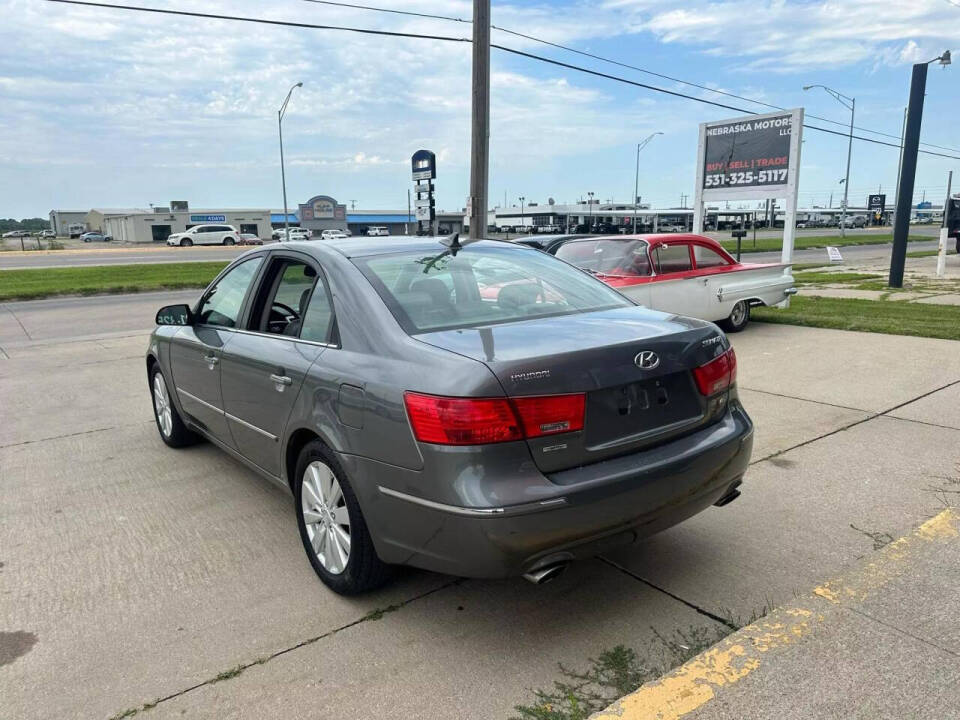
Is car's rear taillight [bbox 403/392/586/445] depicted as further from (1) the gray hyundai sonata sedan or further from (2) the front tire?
(2) the front tire

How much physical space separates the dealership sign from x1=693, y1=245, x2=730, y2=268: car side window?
491cm

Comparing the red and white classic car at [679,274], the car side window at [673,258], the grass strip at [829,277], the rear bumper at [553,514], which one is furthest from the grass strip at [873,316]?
the rear bumper at [553,514]

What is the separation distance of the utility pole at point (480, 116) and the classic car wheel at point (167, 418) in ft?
29.7

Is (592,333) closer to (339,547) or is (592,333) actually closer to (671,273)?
(339,547)

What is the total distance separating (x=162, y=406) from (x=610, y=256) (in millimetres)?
5853

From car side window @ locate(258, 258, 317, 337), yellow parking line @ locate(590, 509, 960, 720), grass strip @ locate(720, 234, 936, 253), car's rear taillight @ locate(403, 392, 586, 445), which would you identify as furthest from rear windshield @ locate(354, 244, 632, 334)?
grass strip @ locate(720, 234, 936, 253)

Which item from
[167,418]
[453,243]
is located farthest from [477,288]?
[167,418]

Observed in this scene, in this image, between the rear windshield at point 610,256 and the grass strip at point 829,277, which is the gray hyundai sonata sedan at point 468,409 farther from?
the grass strip at point 829,277

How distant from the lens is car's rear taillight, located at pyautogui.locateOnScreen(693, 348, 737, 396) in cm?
308

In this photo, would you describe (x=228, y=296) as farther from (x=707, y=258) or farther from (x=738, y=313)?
(x=738, y=313)

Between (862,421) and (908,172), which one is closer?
(862,421)

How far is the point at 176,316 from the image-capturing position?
15.8 ft

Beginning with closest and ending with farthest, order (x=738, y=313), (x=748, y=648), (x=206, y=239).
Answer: (x=748, y=648), (x=738, y=313), (x=206, y=239)

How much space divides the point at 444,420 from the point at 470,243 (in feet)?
5.94
